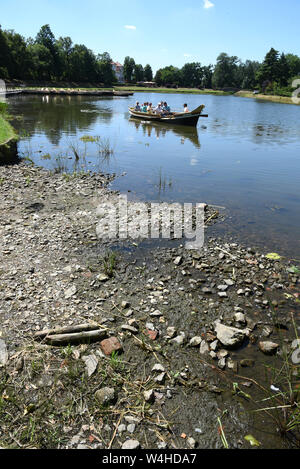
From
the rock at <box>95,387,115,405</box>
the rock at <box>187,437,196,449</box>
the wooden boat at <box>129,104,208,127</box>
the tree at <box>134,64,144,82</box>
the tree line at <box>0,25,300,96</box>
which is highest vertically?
the tree at <box>134,64,144,82</box>

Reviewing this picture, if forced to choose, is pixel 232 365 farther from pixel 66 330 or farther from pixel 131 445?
pixel 66 330

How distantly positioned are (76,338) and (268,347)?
3.71 m

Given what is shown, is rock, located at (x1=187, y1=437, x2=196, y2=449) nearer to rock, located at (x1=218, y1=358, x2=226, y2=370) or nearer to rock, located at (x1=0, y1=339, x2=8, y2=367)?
rock, located at (x1=218, y1=358, x2=226, y2=370)

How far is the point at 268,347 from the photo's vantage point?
540cm

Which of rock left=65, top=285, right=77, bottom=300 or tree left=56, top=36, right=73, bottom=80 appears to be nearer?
rock left=65, top=285, right=77, bottom=300

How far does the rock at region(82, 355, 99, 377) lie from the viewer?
4.70 m

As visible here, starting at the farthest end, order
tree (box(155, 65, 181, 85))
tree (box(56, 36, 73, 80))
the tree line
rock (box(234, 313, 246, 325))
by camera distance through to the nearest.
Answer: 1. tree (box(155, 65, 181, 85))
2. tree (box(56, 36, 73, 80))
3. the tree line
4. rock (box(234, 313, 246, 325))

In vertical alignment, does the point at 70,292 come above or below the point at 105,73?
below

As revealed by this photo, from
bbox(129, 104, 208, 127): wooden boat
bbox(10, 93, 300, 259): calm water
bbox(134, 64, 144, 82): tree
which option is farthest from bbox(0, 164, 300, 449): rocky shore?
bbox(134, 64, 144, 82): tree

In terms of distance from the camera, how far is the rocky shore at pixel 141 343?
3996mm

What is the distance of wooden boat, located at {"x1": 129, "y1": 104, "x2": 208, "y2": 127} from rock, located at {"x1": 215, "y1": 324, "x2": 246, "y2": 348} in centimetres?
3074

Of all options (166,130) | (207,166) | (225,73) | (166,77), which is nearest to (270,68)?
(225,73)
